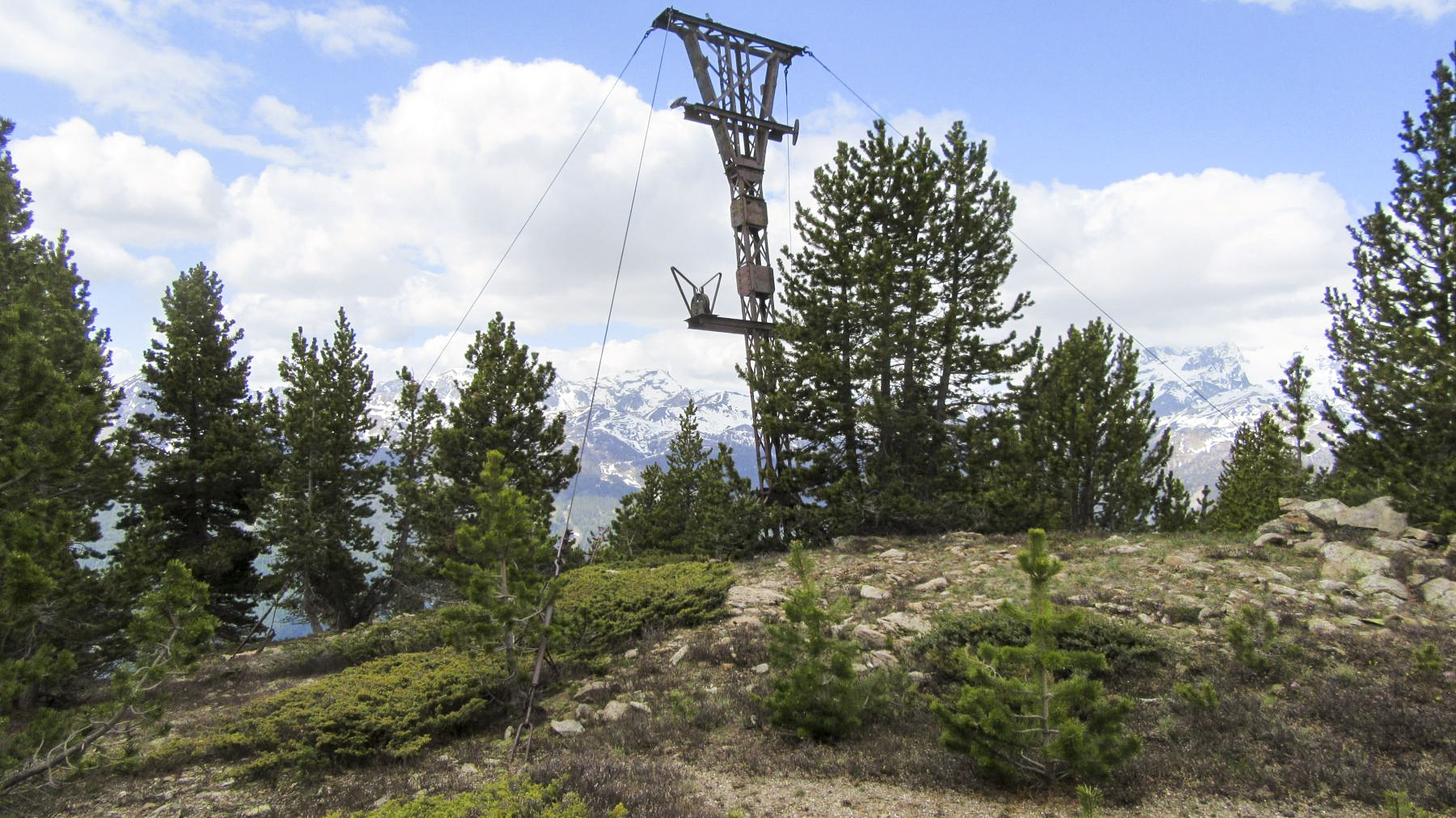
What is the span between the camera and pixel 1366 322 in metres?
13.5

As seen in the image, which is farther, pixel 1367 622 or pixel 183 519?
pixel 183 519

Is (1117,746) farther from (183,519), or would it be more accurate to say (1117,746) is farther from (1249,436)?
(1249,436)

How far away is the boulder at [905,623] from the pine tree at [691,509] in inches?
260

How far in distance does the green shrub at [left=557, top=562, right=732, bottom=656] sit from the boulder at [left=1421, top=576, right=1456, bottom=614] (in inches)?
380

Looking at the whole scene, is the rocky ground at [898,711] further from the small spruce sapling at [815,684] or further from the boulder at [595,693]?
the small spruce sapling at [815,684]

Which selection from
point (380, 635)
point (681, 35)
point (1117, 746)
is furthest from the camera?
point (681, 35)

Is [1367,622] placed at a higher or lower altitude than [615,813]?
higher

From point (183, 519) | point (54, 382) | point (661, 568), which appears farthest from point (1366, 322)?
point (183, 519)

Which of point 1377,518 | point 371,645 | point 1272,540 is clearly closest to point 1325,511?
point 1377,518

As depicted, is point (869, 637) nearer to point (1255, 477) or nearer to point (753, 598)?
point (753, 598)

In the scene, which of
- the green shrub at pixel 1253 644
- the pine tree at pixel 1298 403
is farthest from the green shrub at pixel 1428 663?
the pine tree at pixel 1298 403

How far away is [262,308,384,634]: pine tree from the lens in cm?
2066

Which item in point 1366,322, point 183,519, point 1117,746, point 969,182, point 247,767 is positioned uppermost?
point 969,182

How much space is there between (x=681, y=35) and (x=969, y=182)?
7.54 m
